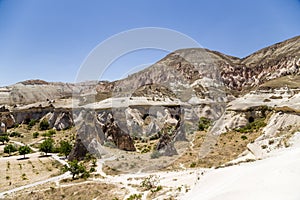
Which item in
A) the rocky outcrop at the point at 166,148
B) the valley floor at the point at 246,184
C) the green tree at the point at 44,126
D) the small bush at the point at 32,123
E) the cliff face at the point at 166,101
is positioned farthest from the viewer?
the small bush at the point at 32,123

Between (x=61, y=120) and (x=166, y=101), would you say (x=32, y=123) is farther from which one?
(x=166, y=101)

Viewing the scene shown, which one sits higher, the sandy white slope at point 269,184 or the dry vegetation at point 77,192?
the sandy white slope at point 269,184

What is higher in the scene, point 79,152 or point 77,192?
point 79,152

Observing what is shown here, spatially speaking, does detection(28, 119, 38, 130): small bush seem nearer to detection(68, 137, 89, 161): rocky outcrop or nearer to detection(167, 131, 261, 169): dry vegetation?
detection(68, 137, 89, 161): rocky outcrop

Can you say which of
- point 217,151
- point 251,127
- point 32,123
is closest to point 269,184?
point 217,151

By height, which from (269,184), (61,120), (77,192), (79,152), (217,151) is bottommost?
(77,192)

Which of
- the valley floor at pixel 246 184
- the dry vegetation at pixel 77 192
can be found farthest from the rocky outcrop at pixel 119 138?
the valley floor at pixel 246 184

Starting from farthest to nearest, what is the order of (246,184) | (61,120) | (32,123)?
(32,123), (61,120), (246,184)

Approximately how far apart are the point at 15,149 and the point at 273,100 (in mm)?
43876

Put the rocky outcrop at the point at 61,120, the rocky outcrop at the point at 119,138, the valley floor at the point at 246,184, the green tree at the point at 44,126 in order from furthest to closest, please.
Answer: the green tree at the point at 44,126 → the rocky outcrop at the point at 61,120 → the rocky outcrop at the point at 119,138 → the valley floor at the point at 246,184

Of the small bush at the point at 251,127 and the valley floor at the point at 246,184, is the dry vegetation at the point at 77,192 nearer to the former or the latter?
the valley floor at the point at 246,184

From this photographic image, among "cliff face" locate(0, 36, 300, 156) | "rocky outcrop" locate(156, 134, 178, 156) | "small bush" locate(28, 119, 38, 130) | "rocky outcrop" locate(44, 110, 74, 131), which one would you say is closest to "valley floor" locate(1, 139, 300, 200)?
"rocky outcrop" locate(156, 134, 178, 156)

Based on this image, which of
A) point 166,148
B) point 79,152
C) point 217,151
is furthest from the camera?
point 79,152

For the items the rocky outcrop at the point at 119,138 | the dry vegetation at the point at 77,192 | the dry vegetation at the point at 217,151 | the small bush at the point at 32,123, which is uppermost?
the small bush at the point at 32,123
